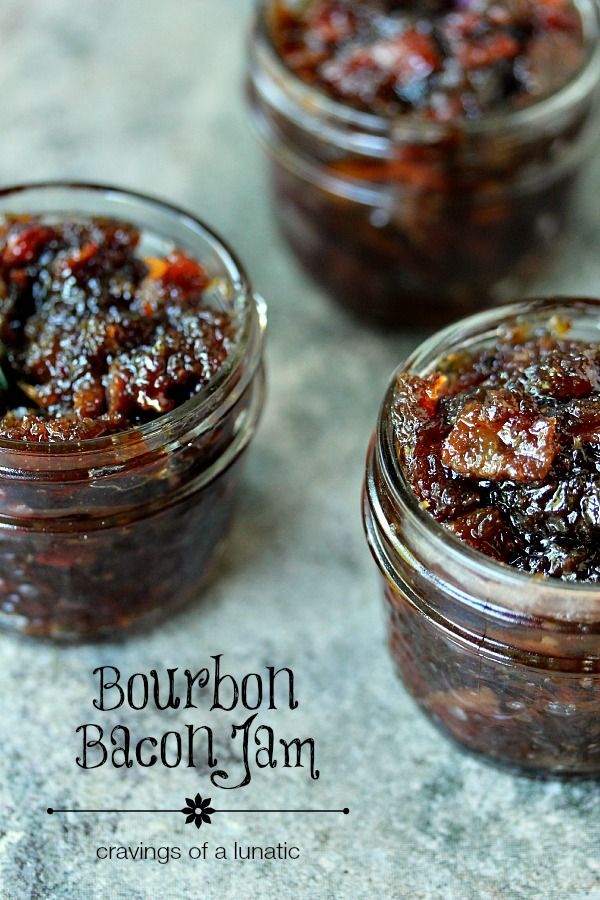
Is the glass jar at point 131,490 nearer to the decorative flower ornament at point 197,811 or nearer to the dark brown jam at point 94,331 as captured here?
the dark brown jam at point 94,331

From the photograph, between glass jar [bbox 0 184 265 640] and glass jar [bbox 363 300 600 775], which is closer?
glass jar [bbox 363 300 600 775]

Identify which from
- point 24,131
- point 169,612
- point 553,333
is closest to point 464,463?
point 553,333

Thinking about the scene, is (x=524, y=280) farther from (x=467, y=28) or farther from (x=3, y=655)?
(x=3, y=655)

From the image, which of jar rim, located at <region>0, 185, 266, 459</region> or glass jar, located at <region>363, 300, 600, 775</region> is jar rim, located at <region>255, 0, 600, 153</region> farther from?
glass jar, located at <region>363, 300, 600, 775</region>

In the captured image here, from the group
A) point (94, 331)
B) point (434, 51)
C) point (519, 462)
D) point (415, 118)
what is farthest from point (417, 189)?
point (519, 462)

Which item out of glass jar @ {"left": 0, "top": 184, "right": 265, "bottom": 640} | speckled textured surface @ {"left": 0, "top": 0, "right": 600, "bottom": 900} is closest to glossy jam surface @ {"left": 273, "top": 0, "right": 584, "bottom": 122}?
speckled textured surface @ {"left": 0, "top": 0, "right": 600, "bottom": 900}

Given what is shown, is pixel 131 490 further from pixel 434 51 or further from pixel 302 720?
pixel 434 51
